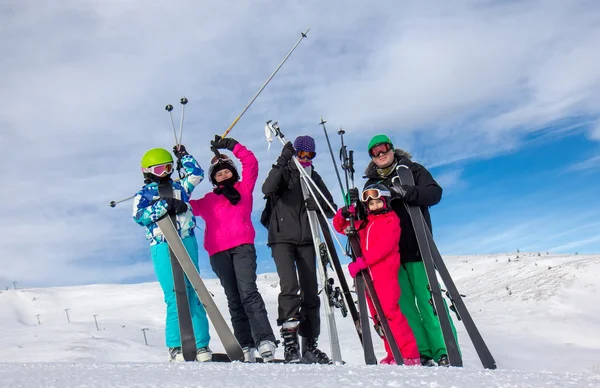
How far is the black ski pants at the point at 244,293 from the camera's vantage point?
181 inches

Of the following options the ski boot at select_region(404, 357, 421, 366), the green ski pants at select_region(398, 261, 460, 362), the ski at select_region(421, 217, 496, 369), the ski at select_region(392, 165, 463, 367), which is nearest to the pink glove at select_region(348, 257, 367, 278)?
the green ski pants at select_region(398, 261, 460, 362)

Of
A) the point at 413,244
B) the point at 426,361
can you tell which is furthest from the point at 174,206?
the point at 426,361

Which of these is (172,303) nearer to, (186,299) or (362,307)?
(186,299)

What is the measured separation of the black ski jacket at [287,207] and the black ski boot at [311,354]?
927 mm

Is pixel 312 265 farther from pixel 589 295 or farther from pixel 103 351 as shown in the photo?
pixel 589 295

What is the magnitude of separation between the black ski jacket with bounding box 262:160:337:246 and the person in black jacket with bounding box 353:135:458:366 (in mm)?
694

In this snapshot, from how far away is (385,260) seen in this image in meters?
4.36

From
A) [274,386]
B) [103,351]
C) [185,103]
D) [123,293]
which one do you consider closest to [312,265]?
[185,103]

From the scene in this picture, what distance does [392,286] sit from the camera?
4281 millimetres

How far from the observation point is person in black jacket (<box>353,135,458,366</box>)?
438 cm

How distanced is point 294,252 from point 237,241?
0.55m

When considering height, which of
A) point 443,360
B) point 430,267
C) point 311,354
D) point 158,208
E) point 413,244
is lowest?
point 443,360

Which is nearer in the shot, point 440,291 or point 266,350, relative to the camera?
point 440,291

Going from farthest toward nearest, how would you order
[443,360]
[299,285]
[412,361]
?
[299,285] < [443,360] < [412,361]
